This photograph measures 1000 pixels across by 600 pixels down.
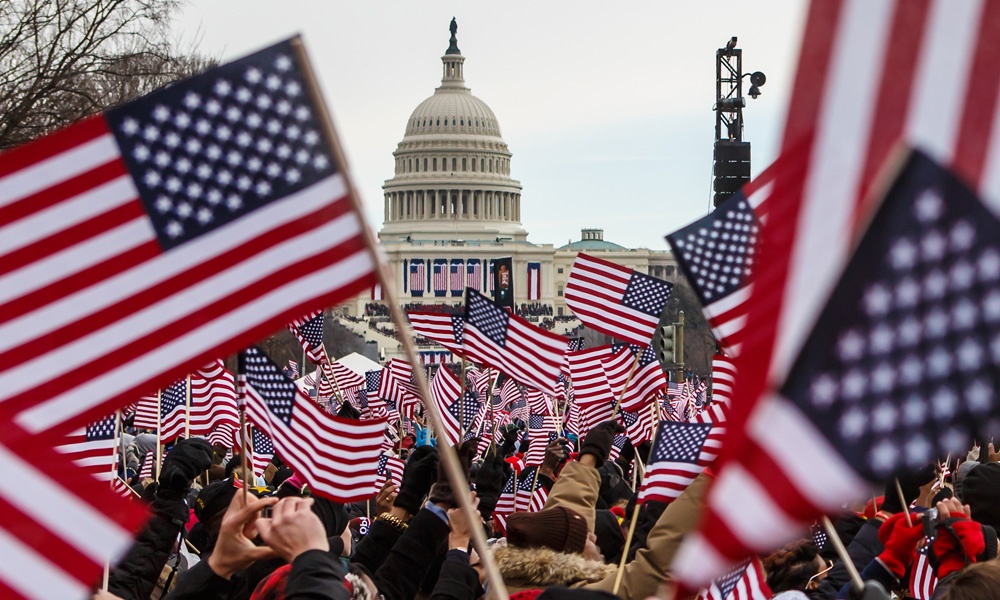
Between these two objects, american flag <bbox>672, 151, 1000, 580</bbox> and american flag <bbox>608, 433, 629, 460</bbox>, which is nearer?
american flag <bbox>672, 151, 1000, 580</bbox>

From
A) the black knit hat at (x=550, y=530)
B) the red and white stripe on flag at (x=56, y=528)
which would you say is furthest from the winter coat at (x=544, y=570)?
the red and white stripe on flag at (x=56, y=528)

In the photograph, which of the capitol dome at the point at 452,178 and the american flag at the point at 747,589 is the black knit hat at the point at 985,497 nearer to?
the american flag at the point at 747,589

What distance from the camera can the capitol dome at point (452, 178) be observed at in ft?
431

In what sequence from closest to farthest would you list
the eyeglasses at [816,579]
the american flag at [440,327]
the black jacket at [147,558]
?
the black jacket at [147,558], the eyeglasses at [816,579], the american flag at [440,327]

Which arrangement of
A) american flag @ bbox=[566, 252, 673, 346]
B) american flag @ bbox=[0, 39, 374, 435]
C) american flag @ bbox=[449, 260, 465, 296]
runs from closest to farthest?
american flag @ bbox=[0, 39, 374, 435] < american flag @ bbox=[566, 252, 673, 346] < american flag @ bbox=[449, 260, 465, 296]

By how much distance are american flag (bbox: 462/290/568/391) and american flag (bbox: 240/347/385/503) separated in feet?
11.3

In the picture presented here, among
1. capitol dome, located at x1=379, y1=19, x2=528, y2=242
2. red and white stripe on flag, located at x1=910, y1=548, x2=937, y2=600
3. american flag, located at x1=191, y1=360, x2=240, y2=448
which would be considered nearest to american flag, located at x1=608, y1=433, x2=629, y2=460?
american flag, located at x1=191, y1=360, x2=240, y2=448

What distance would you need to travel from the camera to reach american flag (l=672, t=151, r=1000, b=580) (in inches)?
83.4

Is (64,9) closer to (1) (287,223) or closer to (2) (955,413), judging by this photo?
(1) (287,223)

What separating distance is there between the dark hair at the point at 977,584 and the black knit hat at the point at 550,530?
1228 mm

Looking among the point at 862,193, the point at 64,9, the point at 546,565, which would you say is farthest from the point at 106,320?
the point at 64,9

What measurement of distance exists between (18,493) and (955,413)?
5.07ft

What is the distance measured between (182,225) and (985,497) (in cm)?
312

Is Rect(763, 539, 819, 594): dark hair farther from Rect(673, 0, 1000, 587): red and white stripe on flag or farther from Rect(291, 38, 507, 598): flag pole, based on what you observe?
Rect(673, 0, 1000, 587): red and white stripe on flag
